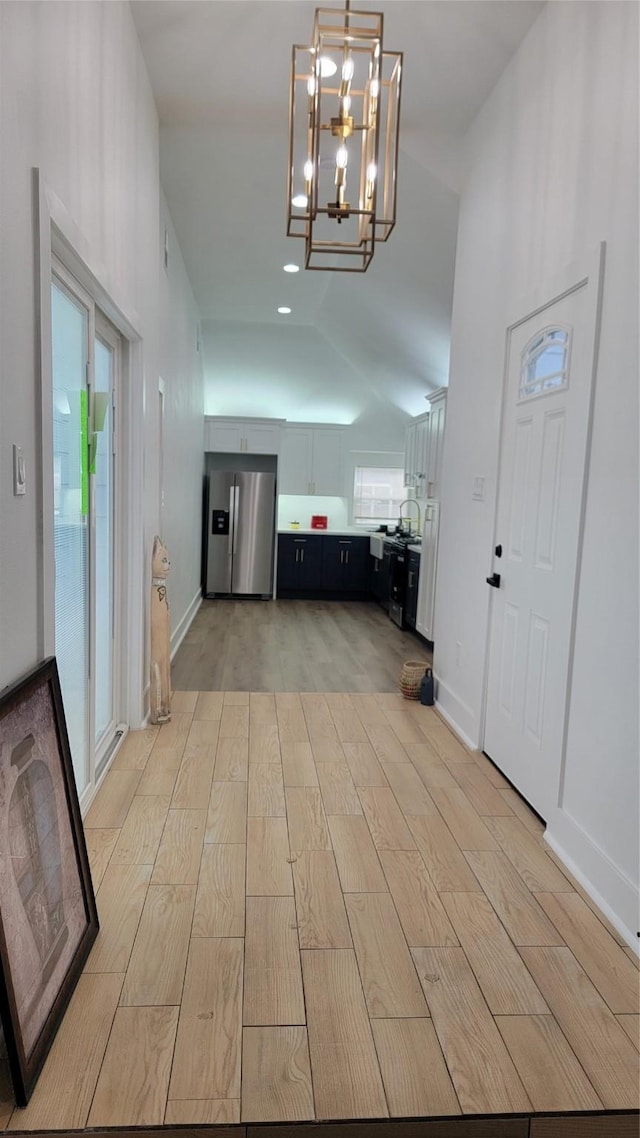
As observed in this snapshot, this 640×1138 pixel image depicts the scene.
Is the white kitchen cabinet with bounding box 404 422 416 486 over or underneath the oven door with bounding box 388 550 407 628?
over

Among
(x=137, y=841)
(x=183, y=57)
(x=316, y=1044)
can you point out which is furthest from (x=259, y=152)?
(x=316, y=1044)

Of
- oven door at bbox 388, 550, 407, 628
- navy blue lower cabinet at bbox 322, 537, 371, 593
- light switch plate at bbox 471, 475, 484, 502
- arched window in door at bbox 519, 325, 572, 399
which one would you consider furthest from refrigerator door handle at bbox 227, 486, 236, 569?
arched window in door at bbox 519, 325, 572, 399

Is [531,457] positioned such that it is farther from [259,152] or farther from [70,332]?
[259,152]

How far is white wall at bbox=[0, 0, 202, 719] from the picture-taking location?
1570mm

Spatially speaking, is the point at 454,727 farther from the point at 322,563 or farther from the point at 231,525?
the point at 231,525

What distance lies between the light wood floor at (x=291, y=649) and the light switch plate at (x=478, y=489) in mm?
1532

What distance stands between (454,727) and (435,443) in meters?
3.17

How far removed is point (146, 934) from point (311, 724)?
1.87m

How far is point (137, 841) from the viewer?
→ 2447mm

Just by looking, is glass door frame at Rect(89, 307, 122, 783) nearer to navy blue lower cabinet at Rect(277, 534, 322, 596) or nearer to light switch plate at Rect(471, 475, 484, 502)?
light switch plate at Rect(471, 475, 484, 502)

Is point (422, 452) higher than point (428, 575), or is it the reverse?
point (422, 452)

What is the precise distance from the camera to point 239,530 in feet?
26.4

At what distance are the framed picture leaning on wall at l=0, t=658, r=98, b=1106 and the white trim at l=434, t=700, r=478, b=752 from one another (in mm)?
2090

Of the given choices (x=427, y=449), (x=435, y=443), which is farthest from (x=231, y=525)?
(x=435, y=443)
